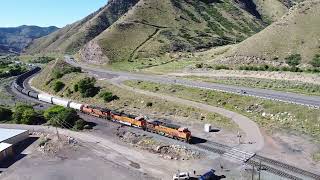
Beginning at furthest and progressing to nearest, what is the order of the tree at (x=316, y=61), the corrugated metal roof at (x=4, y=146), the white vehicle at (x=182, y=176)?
the tree at (x=316, y=61) → the corrugated metal roof at (x=4, y=146) → the white vehicle at (x=182, y=176)

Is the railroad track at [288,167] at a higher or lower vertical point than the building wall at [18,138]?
higher

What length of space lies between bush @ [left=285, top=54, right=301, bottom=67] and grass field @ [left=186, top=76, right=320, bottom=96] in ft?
66.3

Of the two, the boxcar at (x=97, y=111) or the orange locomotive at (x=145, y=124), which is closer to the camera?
the orange locomotive at (x=145, y=124)

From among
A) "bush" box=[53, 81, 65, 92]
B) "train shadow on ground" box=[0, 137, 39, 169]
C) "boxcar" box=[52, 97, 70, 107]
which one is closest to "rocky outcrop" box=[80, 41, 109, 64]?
"bush" box=[53, 81, 65, 92]

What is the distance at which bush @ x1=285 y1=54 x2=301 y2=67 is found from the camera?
4752 inches

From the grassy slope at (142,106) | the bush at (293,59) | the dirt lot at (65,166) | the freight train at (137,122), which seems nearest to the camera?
the dirt lot at (65,166)

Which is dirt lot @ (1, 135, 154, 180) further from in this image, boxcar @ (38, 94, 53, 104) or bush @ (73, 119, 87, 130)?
boxcar @ (38, 94, 53, 104)

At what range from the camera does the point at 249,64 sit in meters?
131

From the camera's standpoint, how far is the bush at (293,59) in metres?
121

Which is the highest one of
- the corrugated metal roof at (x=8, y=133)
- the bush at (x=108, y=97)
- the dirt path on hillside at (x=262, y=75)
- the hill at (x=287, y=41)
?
the hill at (x=287, y=41)

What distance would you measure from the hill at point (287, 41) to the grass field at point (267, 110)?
4220 centimetres

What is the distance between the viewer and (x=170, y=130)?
235 ft

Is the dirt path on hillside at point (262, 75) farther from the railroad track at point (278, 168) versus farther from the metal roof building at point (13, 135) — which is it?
the metal roof building at point (13, 135)

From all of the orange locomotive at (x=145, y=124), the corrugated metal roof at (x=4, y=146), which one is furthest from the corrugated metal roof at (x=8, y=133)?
the orange locomotive at (x=145, y=124)
